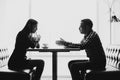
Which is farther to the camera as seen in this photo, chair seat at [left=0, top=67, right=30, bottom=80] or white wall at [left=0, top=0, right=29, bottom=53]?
white wall at [left=0, top=0, right=29, bottom=53]

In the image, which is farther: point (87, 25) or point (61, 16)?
point (61, 16)

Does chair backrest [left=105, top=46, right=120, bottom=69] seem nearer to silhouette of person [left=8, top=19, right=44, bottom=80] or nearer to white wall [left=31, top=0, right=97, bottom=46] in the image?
silhouette of person [left=8, top=19, right=44, bottom=80]

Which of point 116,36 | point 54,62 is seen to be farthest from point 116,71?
point 116,36

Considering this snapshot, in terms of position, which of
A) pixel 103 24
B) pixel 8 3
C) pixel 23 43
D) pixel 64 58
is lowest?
pixel 64 58

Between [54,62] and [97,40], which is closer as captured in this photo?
[97,40]

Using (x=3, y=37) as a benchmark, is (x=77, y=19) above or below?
above

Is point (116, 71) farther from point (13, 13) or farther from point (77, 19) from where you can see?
point (13, 13)

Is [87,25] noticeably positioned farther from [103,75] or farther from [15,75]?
[15,75]

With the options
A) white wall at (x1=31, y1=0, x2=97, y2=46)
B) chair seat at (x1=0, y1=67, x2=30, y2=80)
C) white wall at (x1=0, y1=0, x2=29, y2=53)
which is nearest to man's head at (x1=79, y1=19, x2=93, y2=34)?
chair seat at (x1=0, y1=67, x2=30, y2=80)

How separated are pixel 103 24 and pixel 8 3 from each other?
2313 millimetres

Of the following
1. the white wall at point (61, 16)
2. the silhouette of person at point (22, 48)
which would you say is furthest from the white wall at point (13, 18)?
the silhouette of person at point (22, 48)

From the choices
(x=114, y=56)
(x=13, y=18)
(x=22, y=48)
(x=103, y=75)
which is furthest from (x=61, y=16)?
(x=103, y=75)

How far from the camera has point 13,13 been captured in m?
5.68

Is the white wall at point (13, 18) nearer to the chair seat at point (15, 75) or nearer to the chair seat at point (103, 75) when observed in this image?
the chair seat at point (15, 75)
